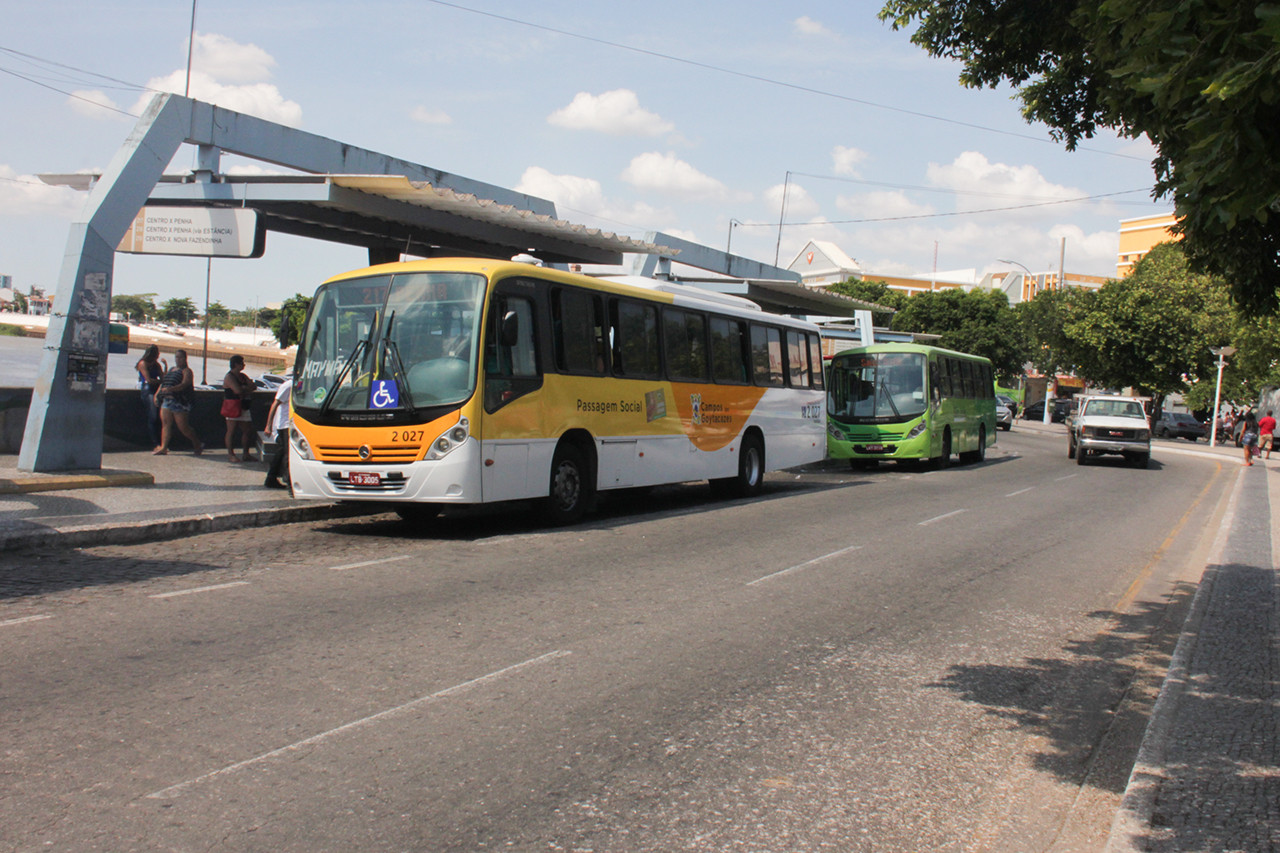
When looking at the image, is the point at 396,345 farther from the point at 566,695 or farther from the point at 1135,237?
the point at 1135,237

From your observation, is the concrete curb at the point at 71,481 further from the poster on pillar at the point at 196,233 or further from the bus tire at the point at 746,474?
the bus tire at the point at 746,474

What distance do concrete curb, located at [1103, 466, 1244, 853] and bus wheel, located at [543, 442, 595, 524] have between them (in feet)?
22.7

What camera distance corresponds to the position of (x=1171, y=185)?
4750 mm

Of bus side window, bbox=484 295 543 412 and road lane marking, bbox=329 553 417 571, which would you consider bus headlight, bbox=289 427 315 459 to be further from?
road lane marking, bbox=329 553 417 571

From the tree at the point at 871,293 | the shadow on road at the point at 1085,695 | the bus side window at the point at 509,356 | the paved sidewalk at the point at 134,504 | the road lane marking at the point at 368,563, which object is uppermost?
the tree at the point at 871,293

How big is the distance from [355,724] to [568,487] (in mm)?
8003

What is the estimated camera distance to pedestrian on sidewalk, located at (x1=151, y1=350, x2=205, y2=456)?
16.2 m

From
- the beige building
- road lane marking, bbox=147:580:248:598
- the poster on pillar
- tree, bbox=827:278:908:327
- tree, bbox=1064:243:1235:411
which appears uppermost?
the beige building

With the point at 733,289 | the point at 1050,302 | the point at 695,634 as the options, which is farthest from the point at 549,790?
the point at 1050,302

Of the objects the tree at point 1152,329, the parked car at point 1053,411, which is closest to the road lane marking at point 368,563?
the tree at point 1152,329

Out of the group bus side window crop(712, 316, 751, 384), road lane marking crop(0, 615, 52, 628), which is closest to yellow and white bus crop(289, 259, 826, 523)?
bus side window crop(712, 316, 751, 384)

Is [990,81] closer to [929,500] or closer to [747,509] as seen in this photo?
[747,509]

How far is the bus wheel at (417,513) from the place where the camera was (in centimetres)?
1288

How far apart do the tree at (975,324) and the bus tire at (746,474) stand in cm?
5970
